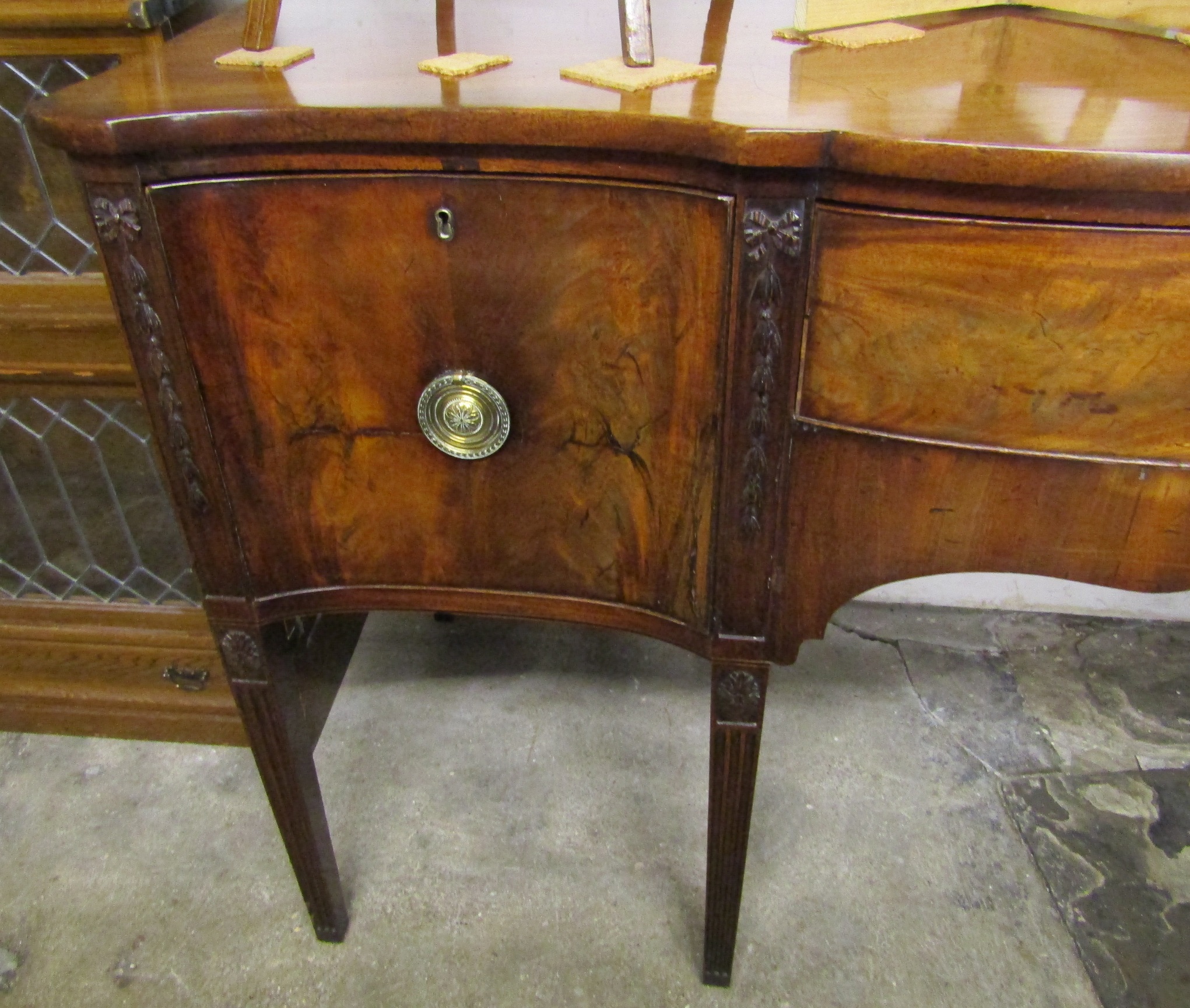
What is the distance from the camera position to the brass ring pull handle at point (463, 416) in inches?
28.3

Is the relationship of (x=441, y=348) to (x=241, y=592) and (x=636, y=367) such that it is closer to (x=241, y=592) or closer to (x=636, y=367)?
(x=636, y=367)

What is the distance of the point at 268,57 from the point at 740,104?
1.19 ft

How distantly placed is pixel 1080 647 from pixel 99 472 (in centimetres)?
144

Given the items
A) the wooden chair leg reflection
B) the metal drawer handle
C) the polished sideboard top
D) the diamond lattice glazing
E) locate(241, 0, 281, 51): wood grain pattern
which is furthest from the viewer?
the metal drawer handle

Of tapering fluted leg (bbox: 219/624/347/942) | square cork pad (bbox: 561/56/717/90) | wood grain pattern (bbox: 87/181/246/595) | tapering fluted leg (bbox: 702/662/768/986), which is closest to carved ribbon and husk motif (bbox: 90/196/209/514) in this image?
wood grain pattern (bbox: 87/181/246/595)

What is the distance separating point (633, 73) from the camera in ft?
2.25

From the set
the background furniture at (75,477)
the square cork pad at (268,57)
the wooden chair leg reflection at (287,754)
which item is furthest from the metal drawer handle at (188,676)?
the square cork pad at (268,57)

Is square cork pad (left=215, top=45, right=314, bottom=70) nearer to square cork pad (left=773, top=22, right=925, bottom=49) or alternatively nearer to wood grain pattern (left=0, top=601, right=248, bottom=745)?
square cork pad (left=773, top=22, right=925, bottom=49)

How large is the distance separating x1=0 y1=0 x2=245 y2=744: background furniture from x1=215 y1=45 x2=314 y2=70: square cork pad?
0.27m

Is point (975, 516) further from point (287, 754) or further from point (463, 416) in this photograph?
point (287, 754)

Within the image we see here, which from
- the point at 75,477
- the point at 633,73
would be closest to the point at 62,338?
the point at 75,477

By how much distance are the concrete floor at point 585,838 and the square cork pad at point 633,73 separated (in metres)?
0.88

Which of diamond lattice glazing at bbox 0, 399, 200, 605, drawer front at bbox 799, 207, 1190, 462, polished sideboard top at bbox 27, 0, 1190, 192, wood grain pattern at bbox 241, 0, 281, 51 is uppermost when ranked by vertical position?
wood grain pattern at bbox 241, 0, 281, 51

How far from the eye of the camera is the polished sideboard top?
553 mm
